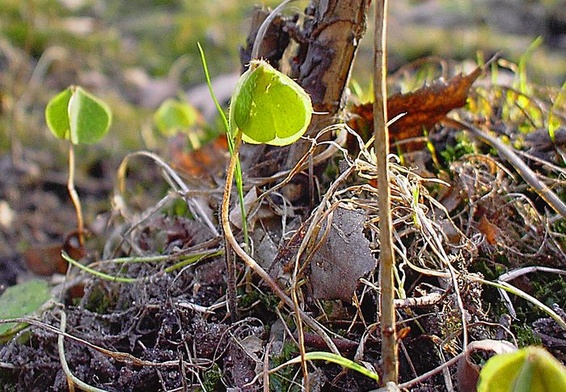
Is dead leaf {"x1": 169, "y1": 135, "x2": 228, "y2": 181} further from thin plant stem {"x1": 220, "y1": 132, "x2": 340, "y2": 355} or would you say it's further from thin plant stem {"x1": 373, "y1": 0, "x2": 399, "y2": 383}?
thin plant stem {"x1": 373, "y1": 0, "x2": 399, "y2": 383}

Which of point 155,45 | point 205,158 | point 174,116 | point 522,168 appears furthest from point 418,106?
point 155,45

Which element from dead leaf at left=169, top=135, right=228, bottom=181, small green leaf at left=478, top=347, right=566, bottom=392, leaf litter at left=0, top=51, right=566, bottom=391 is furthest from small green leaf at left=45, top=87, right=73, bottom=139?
small green leaf at left=478, top=347, right=566, bottom=392

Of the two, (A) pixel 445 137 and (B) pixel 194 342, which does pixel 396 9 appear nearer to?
(A) pixel 445 137

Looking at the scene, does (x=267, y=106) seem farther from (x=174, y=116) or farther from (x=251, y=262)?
(x=174, y=116)

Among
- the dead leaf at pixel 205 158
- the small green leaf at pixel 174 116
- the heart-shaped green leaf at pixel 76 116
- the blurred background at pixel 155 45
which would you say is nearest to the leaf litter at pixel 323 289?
the heart-shaped green leaf at pixel 76 116

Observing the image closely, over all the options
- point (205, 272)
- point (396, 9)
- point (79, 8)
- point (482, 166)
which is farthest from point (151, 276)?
point (396, 9)
